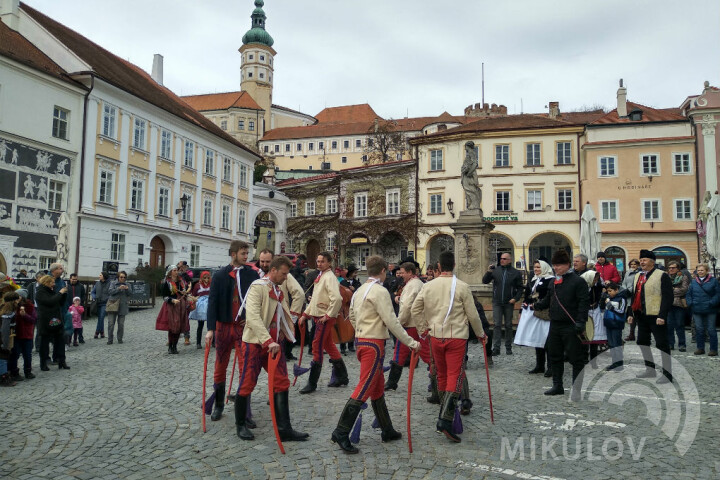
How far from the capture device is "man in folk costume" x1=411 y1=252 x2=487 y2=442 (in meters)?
5.65

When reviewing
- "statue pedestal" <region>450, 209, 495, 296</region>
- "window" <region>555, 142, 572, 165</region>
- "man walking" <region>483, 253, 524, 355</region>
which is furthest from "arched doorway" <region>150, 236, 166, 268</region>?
"window" <region>555, 142, 572, 165</region>

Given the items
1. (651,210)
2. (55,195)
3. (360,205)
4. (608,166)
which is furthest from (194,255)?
(651,210)

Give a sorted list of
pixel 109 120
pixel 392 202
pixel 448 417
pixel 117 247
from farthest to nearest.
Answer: pixel 392 202 < pixel 117 247 < pixel 109 120 < pixel 448 417

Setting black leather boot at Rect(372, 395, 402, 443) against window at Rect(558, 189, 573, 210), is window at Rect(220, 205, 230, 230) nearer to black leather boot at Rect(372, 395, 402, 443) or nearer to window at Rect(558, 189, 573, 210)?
window at Rect(558, 189, 573, 210)

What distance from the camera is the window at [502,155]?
37.9m

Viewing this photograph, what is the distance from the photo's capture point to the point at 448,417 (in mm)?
5418

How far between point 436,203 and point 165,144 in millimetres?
19039

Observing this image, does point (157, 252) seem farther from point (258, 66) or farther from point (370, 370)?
point (258, 66)

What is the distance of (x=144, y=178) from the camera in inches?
1208

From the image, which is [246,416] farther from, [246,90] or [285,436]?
[246,90]

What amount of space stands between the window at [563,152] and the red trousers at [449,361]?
34.2 metres

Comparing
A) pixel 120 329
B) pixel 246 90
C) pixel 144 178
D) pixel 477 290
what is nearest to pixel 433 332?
pixel 477 290

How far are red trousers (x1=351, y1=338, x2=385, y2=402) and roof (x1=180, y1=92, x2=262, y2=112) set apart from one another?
92475mm

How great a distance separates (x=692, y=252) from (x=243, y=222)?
31.0 m
